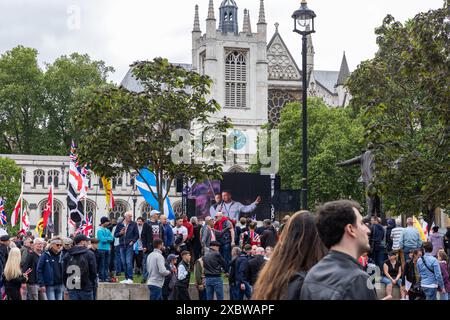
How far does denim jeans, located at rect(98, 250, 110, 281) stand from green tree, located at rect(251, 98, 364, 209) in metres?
35.3

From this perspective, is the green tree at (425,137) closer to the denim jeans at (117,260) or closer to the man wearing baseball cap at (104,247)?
the man wearing baseball cap at (104,247)

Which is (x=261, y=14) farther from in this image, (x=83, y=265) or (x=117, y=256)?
(x=83, y=265)

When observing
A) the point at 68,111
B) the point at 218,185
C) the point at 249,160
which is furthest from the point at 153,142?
the point at 68,111

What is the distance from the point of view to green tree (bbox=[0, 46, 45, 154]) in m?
82.8

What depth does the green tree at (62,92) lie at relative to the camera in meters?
83.2

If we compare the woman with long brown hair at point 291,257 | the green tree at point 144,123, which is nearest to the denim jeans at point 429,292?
the green tree at point 144,123

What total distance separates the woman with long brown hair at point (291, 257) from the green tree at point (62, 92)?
7849cm

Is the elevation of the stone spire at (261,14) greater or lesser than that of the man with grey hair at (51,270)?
greater

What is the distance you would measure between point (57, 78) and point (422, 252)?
232 ft

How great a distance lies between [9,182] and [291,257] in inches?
2706

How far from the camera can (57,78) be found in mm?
83188

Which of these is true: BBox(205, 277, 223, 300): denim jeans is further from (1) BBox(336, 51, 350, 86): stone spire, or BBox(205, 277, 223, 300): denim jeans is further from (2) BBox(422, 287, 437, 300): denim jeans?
(1) BBox(336, 51, 350, 86): stone spire

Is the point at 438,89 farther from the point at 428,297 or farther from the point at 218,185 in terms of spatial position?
the point at 218,185

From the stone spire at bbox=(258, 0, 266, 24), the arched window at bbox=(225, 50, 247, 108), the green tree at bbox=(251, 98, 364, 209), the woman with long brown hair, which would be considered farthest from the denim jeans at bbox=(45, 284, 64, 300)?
the stone spire at bbox=(258, 0, 266, 24)
